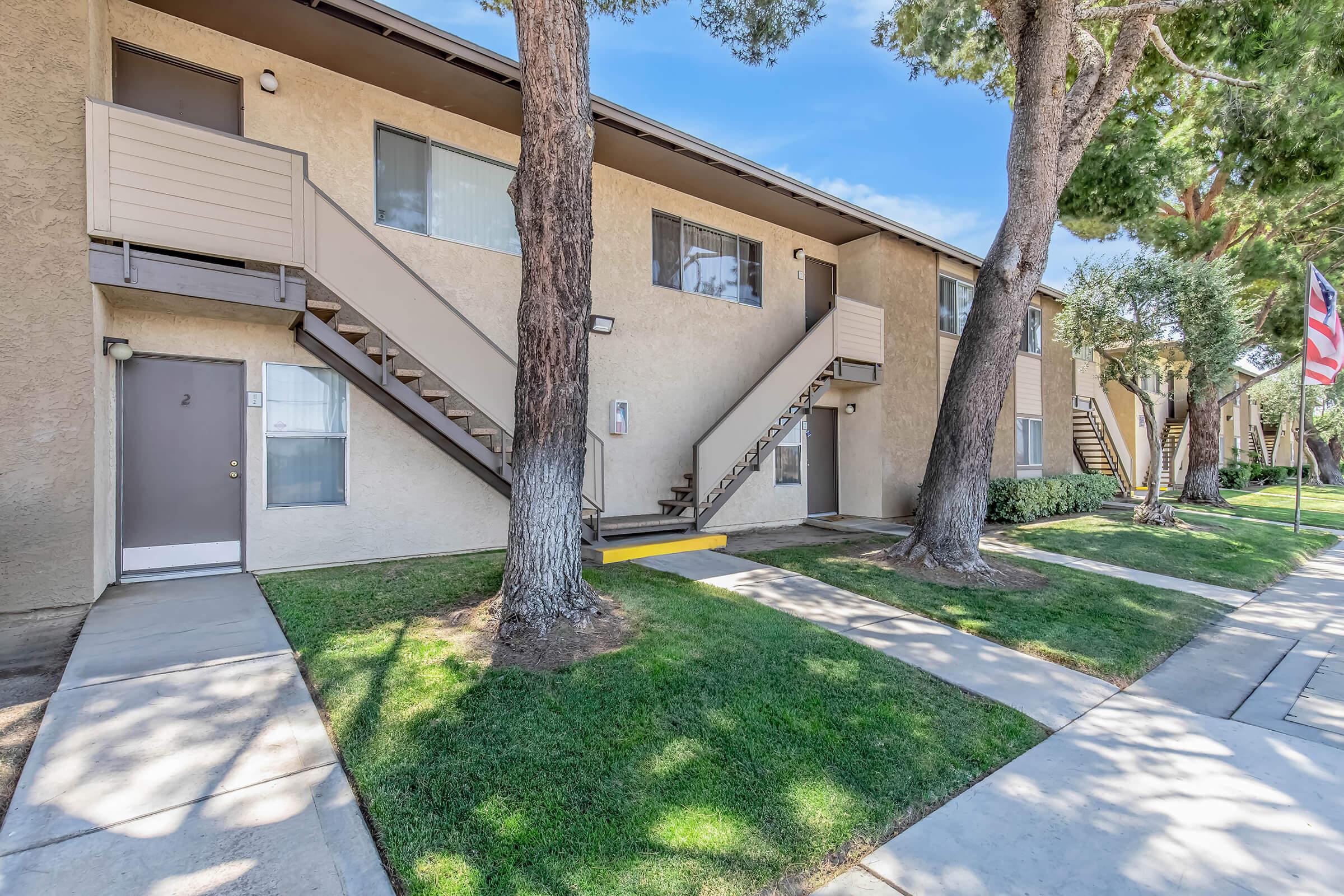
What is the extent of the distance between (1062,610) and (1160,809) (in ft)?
11.8

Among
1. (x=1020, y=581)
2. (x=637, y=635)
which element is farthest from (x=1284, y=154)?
(x=637, y=635)

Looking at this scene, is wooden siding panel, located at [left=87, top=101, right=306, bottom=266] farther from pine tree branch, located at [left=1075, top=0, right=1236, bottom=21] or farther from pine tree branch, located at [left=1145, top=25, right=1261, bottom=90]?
pine tree branch, located at [left=1145, top=25, right=1261, bottom=90]

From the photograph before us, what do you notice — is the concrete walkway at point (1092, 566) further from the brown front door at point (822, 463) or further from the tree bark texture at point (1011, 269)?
the tree bark texture at point (1011, 269)

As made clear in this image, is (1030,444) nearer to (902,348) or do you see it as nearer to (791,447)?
(902,348)

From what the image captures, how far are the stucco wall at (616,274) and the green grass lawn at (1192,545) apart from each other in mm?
4855

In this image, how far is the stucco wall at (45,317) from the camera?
16.8 feet

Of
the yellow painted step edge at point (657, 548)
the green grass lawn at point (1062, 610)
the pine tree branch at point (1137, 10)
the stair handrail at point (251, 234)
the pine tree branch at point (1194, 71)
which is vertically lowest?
the green grass lawn at point (1062, 610)

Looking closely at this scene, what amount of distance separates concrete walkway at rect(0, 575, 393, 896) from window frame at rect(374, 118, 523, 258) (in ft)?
17.6

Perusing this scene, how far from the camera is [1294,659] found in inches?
202

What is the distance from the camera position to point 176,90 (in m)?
6.36

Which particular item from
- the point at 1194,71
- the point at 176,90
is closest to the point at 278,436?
the point at 176,90

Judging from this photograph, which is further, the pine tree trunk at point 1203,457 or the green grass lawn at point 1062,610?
the pine tree trunk at point 1203,457

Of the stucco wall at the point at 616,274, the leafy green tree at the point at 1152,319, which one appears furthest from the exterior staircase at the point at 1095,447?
the stucco wall at the point at 616,274

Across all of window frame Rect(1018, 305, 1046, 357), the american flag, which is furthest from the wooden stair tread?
window frame Rect(1018, 305, 1046, 357)
